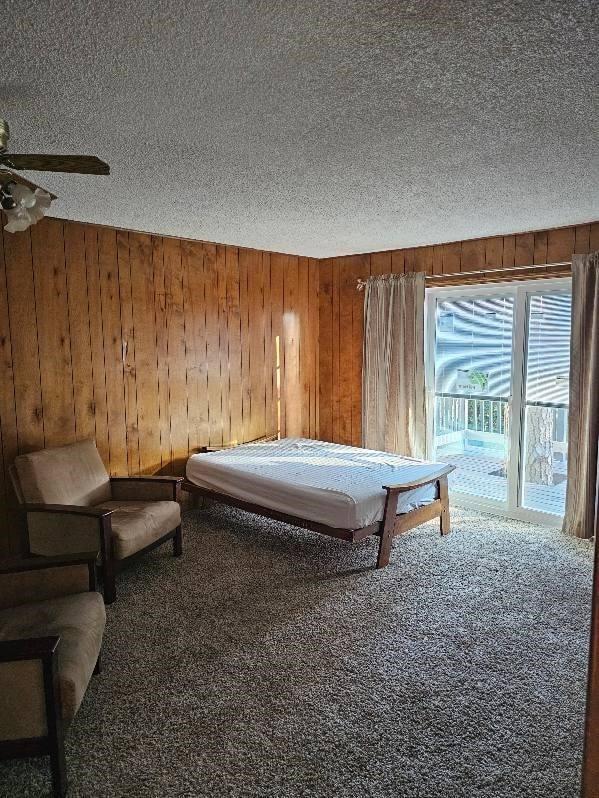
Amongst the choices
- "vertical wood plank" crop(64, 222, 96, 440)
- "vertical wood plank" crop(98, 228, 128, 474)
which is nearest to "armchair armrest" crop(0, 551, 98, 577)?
"vertical wood plank" crop(64, 222, 96, 440)

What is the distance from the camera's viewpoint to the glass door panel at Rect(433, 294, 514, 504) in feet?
16.0

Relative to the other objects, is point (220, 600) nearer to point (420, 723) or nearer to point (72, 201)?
point (420, 723)

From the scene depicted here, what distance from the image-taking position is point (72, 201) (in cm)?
351

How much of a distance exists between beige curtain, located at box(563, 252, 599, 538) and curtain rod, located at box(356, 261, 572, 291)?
7.7 inches

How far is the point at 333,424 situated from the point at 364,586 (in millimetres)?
2912

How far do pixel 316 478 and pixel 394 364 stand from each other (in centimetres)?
185

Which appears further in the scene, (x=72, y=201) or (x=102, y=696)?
(x=72, y=201)

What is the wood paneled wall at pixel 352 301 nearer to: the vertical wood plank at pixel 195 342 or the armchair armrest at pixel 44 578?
the vertical wood plank at pixel 195 342

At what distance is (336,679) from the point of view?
2.51m

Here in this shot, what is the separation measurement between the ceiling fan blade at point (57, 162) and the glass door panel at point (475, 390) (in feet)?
12.4

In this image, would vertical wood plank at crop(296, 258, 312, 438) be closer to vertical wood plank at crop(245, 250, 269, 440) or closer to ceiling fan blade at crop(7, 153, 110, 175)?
vertical wood plank at crop(245, 250, 269, 440)

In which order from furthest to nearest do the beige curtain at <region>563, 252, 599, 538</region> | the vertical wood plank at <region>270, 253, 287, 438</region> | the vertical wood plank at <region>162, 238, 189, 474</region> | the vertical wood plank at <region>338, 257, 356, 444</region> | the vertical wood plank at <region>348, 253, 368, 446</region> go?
1. the vertical wood plank at <region>338, 257, 356, 444</region>
2. the vertical wood plank at <region>348, 253, 368, 446</region>
3. the vertical wood plank at <region>270, 253, 287, 438</region>
4. the vertical wood plank at <region>162, 238, 189, 474</region>
5. the beige curtain at <region>563, 252, 599, 538</region>

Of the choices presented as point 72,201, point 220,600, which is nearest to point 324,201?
point 72,201

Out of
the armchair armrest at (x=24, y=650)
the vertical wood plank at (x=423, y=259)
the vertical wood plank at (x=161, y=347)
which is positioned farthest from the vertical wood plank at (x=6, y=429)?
the vertical wood plank at (x=423, y=259)
